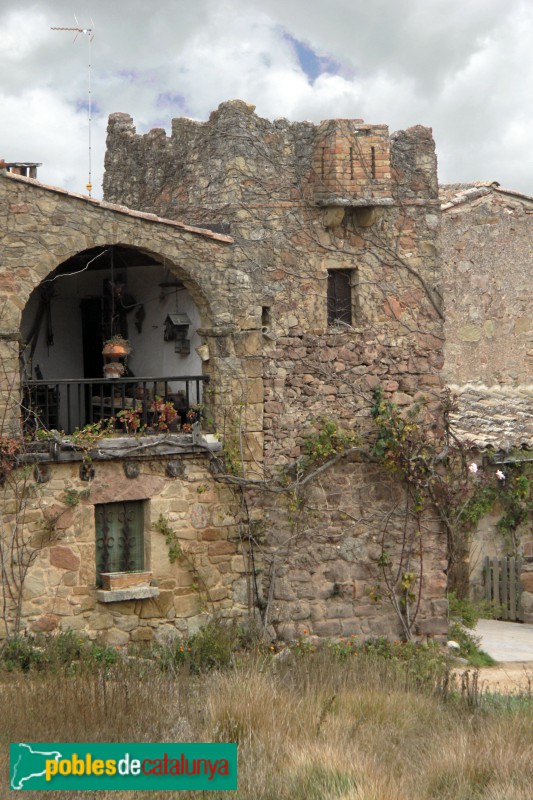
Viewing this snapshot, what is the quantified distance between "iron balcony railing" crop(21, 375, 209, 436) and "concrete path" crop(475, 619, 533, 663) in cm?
510

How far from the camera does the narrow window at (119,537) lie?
12.0m

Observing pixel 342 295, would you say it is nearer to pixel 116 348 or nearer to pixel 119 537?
pixel 116 348

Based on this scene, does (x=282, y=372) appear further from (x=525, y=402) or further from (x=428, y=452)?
(x=525, y=402)

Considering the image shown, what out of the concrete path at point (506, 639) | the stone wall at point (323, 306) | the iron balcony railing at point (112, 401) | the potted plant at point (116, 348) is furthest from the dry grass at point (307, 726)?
the potted plant at point (116, 348)

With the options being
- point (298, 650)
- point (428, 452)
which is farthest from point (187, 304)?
point (298, 650)

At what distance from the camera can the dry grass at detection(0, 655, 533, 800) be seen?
7309 mm

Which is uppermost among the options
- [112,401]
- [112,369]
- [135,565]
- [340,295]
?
[340,295]

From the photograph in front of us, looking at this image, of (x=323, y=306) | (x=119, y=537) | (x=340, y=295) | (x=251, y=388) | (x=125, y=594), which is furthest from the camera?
(x=340, y=295)

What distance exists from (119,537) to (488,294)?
30.8ft

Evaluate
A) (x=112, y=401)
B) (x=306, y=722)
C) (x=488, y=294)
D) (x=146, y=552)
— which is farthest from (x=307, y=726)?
(x=488, y=294)

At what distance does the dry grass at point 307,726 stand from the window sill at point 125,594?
1669 mm

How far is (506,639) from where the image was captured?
14.6m

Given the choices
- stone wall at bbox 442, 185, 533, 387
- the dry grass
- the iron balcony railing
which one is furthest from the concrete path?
the iron balcony railing

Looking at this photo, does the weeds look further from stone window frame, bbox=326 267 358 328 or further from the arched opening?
stone window frame, bbox=326 267 358 328
